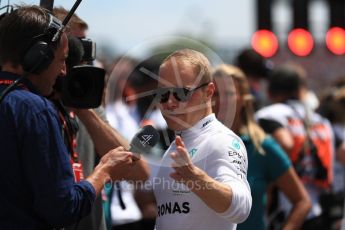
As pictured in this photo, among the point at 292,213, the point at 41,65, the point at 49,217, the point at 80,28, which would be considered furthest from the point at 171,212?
the point at 292,213

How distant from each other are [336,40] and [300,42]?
0.66 m

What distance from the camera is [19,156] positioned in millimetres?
3020

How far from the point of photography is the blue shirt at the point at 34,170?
2969 mm

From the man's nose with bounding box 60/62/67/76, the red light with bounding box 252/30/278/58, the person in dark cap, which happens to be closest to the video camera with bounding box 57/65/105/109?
the man's nose with bounding box 60/62/67/76

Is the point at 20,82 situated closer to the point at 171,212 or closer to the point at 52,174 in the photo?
the point at 52,174

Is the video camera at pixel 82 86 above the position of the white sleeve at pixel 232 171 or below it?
above

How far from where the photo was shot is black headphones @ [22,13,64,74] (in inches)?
120

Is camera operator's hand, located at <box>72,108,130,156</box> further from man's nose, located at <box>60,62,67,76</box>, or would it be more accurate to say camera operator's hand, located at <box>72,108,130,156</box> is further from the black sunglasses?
the black sunglasses

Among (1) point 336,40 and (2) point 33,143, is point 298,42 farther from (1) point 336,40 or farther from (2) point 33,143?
(2) point 33,143

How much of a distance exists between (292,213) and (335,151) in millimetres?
2298

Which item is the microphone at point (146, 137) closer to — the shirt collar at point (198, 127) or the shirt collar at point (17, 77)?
the shirt collar at point (198, 127)

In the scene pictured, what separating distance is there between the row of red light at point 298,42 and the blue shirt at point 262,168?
30.9 ft

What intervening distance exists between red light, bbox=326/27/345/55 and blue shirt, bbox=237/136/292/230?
33.4 ft

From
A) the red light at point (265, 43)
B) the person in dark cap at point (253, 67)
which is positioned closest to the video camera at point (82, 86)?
the person in dark cap at point (253, 67)
